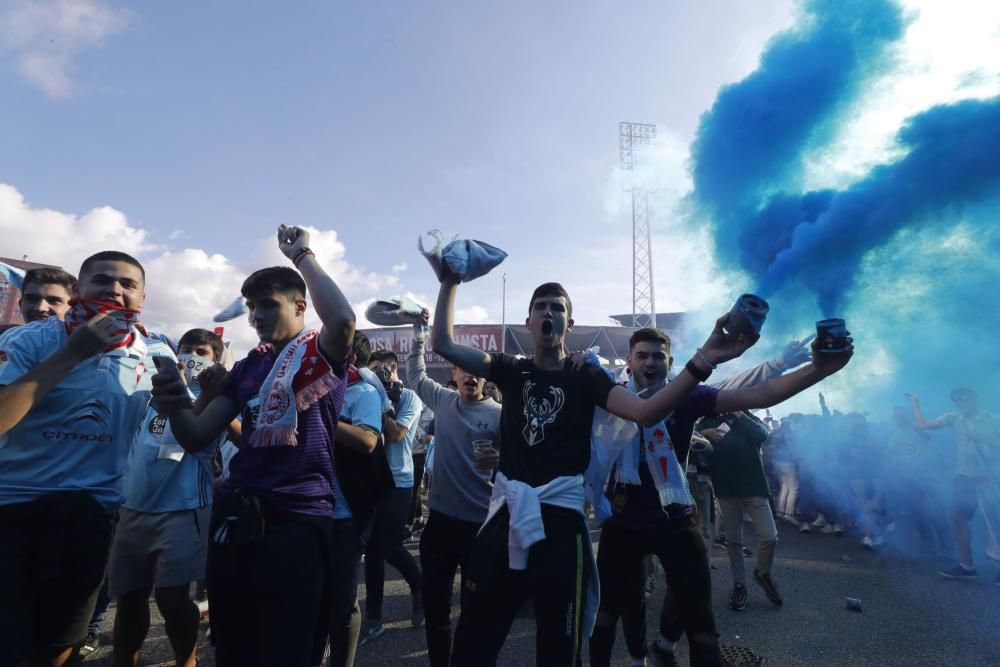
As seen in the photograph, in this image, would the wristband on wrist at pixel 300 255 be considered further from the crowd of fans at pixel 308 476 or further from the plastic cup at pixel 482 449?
the plastic cup at pixel 482 449

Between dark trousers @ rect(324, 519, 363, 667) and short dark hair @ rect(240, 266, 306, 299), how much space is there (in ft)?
5.11

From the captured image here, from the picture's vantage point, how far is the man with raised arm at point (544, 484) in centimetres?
227

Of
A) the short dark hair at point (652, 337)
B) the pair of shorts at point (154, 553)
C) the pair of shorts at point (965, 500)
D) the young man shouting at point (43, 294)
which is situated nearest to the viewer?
the pair of shorts at point (154, 553)

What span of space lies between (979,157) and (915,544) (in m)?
6.21

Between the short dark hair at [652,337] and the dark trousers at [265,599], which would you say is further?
the short dark hair at [652,337]

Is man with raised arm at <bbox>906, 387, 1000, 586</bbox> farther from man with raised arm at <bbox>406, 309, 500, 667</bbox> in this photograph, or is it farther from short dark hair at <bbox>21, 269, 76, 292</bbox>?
short dark hair at <bbox>21, 269, 76, 292</bbox>

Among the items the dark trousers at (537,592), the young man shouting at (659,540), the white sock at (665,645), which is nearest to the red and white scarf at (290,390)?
the dark trousers at (537,592)

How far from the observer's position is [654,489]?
3.39 metres

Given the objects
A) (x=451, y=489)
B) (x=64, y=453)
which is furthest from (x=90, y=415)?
(x=451, y=489)

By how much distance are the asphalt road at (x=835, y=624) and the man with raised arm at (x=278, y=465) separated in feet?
7.74

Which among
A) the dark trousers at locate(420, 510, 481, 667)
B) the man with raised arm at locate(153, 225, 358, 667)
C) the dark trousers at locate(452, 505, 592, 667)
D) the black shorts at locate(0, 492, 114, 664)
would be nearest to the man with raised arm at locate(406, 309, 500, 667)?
the dark trousers at locate(420, 510, 481, 667)

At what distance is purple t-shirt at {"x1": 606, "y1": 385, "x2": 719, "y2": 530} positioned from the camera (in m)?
3.24

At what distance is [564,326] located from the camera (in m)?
2.88

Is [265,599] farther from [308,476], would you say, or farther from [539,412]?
[539,412]
